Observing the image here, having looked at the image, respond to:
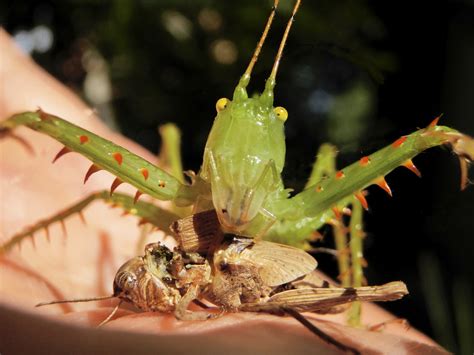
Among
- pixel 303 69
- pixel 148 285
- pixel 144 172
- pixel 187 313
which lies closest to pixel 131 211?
pixel 144 172

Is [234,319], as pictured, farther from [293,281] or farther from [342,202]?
[342,202]

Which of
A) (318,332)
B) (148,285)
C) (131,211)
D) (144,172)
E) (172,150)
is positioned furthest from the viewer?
(172,150)

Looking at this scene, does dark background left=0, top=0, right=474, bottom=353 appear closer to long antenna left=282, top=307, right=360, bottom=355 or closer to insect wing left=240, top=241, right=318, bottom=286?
insect wing left=240, top=241, right=318, bottom=286

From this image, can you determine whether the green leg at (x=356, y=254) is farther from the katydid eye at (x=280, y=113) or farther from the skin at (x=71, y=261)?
the katydid eye at (x=280, y=113)

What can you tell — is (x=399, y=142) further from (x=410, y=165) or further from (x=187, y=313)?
(x=187, y=313)

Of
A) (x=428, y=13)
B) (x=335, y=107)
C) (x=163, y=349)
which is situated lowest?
(x=163, y=349)

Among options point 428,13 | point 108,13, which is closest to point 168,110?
point 108,13
